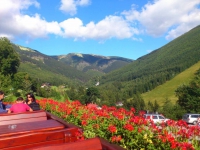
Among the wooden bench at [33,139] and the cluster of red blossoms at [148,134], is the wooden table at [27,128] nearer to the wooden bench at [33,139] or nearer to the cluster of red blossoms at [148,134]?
the wooden bench at [33,139]

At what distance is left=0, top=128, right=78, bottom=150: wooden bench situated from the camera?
2.54 meters

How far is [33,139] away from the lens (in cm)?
268

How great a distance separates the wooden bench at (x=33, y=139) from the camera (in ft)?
8.32

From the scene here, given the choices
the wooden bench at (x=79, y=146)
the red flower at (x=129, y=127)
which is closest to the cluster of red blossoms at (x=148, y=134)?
the red flower at (x=129, y=127)

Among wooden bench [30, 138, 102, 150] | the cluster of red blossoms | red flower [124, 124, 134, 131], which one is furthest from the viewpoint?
red flower [124, 124, 134, 131]

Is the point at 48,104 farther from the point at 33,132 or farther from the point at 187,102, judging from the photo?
the point at 187,102

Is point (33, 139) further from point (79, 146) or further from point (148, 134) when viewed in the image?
point (148, 134)

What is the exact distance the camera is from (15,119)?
141 inches

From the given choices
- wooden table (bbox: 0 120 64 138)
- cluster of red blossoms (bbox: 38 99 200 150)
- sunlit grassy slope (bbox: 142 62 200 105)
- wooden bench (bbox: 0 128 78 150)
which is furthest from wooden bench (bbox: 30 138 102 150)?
sunlit grassy slope (bbox: 142 62 200 105)

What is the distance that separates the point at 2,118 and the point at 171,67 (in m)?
181

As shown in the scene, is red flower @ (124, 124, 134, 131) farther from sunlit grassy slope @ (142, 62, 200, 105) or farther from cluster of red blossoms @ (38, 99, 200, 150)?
sunlit grassy slope @ (142, 62, 200, 105)

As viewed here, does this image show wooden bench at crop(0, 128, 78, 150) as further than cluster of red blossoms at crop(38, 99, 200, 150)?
No

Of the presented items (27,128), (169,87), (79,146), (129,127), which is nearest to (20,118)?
(27,128)

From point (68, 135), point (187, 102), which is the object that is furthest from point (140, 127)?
point (187, 102)
